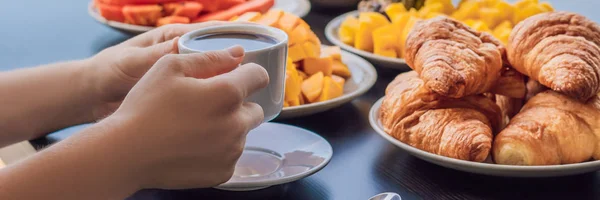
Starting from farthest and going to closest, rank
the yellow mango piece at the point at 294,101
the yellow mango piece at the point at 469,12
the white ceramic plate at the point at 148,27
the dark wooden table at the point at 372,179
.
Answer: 1. the white ceramic plate at the point at 148,27
2. the yellow mango piece at the point at 469,12
3. the yellow mango piece at the point at 294,101
4. the dark wooden table at the point at 372,179

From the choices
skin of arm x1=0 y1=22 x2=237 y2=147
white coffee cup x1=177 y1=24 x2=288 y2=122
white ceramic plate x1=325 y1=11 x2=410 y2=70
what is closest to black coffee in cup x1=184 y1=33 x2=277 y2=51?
white coffee cup x1=177 y1=24 x2=288 y2=122

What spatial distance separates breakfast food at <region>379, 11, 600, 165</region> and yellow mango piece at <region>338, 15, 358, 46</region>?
448 millimetres

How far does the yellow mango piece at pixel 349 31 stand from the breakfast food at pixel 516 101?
448mm

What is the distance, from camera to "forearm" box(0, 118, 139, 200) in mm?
714

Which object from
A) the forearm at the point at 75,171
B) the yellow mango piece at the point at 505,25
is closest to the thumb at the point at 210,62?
the forearm at the point at 75,171

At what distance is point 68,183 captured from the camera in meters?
0.72

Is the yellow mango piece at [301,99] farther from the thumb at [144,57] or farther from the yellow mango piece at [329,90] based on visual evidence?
the thumb at [144,57]

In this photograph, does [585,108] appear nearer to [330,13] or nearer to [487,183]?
[487,183]

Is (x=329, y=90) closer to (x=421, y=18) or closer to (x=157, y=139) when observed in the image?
(x=421, y=18)

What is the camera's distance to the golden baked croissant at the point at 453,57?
38.0 inches

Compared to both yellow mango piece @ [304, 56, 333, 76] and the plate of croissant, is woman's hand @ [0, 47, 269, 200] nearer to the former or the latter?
the plate of croissant

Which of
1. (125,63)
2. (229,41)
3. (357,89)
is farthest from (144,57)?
(357,89)

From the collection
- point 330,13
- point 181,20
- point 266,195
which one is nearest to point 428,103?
point 266,195

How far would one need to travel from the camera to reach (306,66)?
4.26 ft
